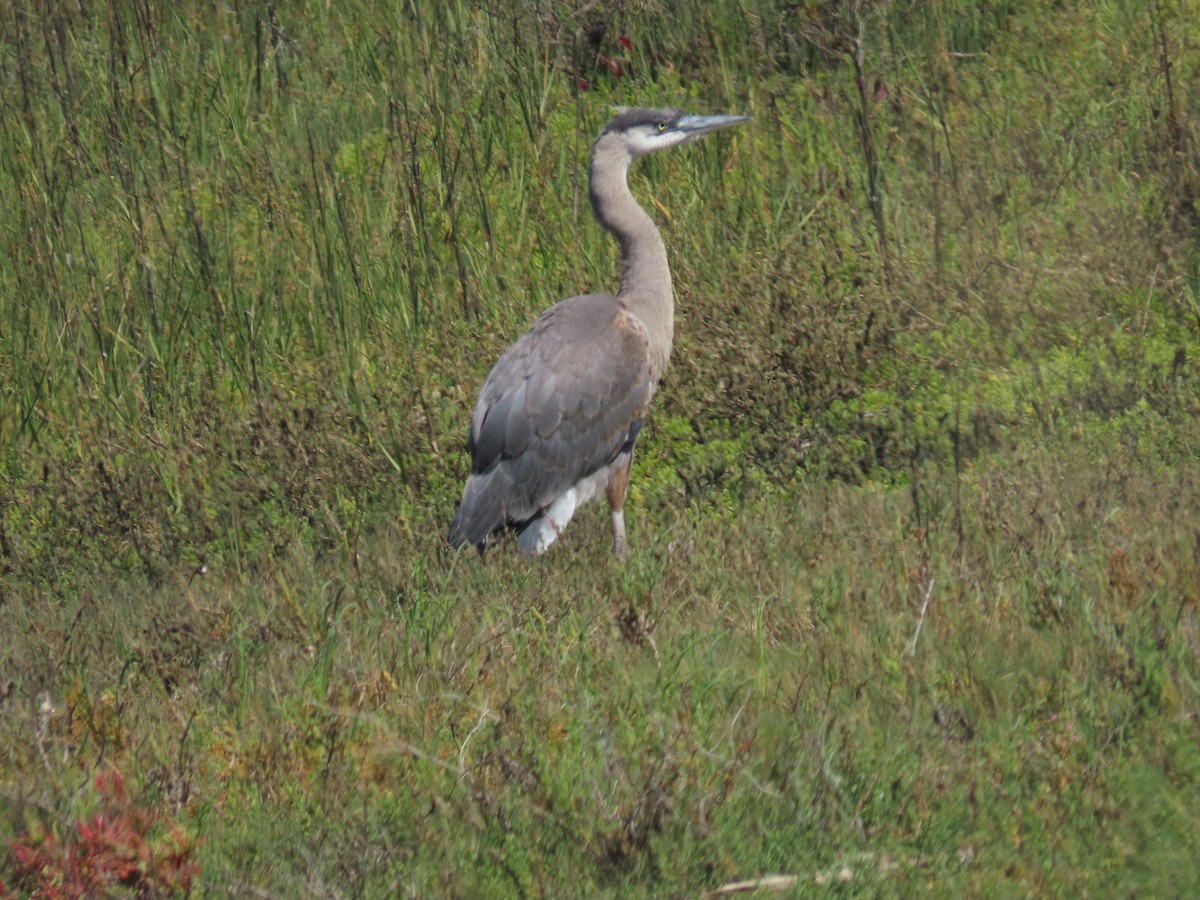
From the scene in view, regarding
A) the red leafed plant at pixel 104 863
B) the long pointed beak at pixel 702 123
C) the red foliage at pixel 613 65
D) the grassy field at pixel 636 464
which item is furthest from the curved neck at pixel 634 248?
the red leafed plant at pixel 104 863

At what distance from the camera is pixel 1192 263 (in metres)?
6.12

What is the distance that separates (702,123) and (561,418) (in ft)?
5.16

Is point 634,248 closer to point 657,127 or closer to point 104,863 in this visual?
point 657,127

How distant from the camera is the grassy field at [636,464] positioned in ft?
11.1

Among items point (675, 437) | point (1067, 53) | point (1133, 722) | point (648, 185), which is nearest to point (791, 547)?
point (675, 437)

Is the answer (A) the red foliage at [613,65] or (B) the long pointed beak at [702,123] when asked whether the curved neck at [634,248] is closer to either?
(B) the long pointed beak at [702,123]

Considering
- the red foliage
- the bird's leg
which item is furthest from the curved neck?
the red foliage

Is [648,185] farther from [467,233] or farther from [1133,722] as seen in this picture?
[1133,722]

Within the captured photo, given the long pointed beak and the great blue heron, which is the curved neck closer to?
the great blue heron

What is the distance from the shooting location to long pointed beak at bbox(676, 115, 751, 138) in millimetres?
6711

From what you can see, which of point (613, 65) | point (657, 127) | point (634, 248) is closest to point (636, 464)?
point (634, 248)

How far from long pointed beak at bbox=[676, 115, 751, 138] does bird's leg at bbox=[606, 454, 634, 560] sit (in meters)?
1.55

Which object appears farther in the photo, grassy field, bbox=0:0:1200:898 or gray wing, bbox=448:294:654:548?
gray wing, bbox=448:294:654:548

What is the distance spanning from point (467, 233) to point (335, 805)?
13.1 feet
